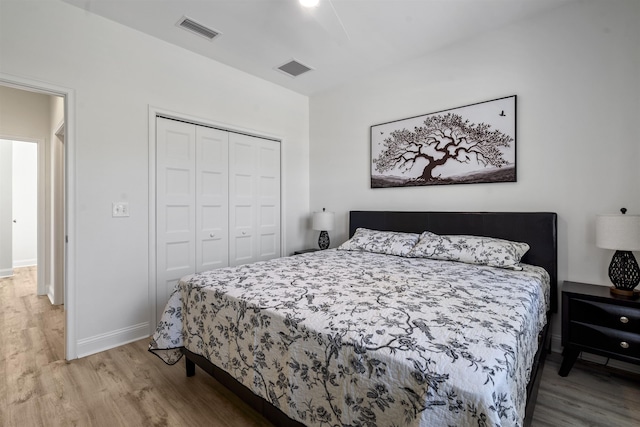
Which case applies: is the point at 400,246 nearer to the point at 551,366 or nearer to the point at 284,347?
the point at 551,366

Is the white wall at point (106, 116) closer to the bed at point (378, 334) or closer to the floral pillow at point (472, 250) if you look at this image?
the bed at point (378, 334)

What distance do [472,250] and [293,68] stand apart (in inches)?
105

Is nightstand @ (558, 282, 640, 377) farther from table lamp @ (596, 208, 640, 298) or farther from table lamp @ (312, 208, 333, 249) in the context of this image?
table lamp @ (312, 208, 333, 249)

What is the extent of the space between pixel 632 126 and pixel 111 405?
12.6 feet

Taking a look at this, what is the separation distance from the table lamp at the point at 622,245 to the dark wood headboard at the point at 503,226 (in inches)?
13.6

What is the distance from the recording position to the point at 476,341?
1.03 metres

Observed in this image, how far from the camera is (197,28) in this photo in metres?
2.66

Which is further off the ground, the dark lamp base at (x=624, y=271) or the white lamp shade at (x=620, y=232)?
the white lamp shade at (x=620, y=232)

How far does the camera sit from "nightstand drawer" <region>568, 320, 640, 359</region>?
185cm

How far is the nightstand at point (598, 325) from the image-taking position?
6.10 ft

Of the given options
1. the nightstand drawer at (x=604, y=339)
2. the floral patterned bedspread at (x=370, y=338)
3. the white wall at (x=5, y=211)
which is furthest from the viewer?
the white wall at (x=5, y=211)

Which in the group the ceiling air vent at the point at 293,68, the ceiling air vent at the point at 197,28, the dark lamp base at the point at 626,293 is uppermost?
the ceiling air vent at the point at 293,68

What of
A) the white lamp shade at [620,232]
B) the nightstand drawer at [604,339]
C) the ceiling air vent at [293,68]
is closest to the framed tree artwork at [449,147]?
the white lamp shade at [620,232]

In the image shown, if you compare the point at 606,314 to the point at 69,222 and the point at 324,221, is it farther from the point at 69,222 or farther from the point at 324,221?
the point at 69,222
